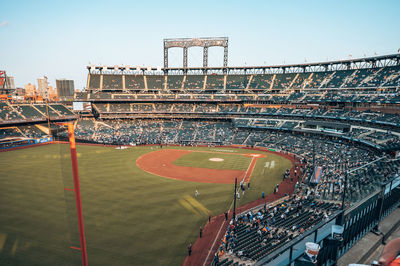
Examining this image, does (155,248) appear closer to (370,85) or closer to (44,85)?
(44,85)

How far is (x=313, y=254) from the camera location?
682cm

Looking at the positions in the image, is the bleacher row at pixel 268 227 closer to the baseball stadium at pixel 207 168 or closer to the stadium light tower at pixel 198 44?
the baseball stadium at pixel 207 168

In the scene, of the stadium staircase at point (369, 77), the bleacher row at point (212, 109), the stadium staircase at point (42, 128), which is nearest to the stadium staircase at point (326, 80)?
the bleacher row at point (212, 109)

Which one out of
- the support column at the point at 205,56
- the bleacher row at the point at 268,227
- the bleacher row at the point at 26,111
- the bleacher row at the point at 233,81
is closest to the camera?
the bleacher row at the point at 268,227

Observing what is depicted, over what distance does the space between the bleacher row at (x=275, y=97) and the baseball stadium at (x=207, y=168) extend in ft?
1.44

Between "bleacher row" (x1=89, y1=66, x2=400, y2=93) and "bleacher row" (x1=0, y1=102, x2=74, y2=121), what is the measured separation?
14.2m

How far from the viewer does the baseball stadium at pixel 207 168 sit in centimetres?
1285

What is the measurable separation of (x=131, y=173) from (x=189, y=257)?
837 inches

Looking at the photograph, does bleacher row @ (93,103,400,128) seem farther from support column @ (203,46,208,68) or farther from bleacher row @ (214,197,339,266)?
bleacher row @ (214,197,339,266)

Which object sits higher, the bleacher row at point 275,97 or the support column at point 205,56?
the support column at point 205,56

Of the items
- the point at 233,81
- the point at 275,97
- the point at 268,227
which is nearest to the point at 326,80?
the point at 275,97

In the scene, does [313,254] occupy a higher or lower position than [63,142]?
lower

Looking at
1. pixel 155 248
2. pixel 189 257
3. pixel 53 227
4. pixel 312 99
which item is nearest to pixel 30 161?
pixel 53 227

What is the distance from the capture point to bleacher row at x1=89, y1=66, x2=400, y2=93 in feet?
209
